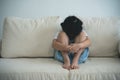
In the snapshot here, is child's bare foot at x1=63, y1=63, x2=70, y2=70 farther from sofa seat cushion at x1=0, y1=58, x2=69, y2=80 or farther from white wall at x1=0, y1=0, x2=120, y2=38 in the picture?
white wall at x1=0, y1=0, x2=120, y2=38

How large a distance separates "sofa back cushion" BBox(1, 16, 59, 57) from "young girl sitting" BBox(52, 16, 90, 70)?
0.42ft

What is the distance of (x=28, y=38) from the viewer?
2.25m

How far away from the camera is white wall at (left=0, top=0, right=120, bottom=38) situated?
2.60 m

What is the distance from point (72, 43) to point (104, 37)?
340 millimetres

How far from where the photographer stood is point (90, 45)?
87.5 inches

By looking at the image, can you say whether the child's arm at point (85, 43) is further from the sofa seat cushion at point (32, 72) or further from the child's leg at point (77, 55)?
the sofa seat cushion at point (32, 72)

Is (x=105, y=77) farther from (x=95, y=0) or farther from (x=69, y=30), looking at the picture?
(x=95, y=0)

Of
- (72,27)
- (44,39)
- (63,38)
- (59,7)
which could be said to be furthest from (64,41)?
(59,7)

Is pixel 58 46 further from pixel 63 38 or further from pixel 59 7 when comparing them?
pixel 59 7

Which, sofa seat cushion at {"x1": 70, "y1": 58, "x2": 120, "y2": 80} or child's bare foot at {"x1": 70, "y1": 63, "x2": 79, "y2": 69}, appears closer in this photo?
sofa seat cushion at {"x1": 70, "y1": 58, "x2": 120, "y2": 80}

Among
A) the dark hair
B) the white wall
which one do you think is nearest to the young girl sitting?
the dark hair

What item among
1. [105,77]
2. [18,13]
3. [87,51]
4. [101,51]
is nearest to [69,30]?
[87,51]

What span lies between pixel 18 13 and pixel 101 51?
107cm

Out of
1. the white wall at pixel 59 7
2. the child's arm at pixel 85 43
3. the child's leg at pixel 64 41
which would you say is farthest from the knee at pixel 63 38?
the white wall at pixel 59 7
